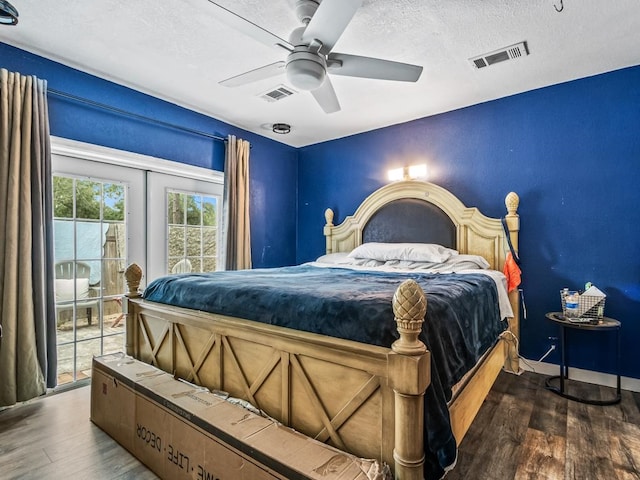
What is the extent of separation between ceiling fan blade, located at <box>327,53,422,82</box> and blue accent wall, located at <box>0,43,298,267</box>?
2.04m

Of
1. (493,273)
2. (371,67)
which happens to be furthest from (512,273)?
(371,67)

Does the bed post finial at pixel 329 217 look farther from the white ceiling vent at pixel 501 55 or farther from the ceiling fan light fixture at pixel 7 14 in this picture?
the ceiling fan light fixture at pixel 7 14

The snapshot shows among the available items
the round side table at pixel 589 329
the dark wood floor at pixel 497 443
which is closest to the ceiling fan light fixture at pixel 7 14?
the dark wood floor at pixel 497 443

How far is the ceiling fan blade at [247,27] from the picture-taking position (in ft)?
5.21

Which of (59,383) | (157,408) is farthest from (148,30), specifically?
(59,383)

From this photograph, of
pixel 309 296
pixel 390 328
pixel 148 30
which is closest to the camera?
pixel 390 328

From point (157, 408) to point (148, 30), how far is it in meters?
2.32

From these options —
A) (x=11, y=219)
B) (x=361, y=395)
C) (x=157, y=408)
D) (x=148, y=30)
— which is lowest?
(x=157, y=408)

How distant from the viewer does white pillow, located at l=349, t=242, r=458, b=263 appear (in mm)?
3121

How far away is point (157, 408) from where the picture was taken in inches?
65.2

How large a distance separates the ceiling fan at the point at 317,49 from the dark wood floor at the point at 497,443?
216 centimetres

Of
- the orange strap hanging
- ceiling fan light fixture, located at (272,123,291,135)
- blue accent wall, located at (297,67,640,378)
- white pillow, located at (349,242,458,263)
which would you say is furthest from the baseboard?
ceiling fan light fixture, located at (272,123,291,135)

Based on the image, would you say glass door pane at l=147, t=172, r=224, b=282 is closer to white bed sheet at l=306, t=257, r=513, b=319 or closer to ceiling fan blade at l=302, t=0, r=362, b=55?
white bed sheet at l=306, t=257, r=513, b=319

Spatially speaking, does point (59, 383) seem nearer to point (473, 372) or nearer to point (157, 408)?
point (157, 408)
